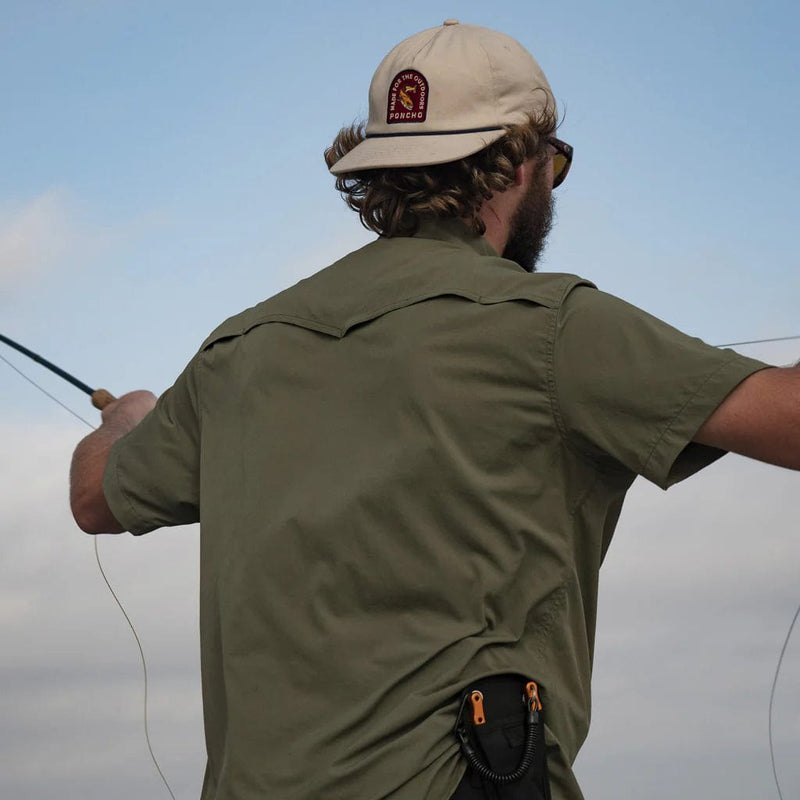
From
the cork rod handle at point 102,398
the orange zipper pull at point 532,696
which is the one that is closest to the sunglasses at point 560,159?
the orange zipper pull at point 532,696

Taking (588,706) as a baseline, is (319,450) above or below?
above

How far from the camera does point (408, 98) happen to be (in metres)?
3.01

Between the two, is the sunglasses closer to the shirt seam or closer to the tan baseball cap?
the tan baseball cap

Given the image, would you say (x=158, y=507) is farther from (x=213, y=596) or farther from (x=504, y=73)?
(x=504, y=73)

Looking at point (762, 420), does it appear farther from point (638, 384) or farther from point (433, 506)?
point (433, 506)

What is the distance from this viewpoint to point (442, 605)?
256 cm

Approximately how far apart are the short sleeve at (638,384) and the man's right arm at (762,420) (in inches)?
0.8

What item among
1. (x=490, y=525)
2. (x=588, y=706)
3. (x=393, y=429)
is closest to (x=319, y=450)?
(x=393, y=429)

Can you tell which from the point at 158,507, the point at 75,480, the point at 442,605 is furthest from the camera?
the point at 75,480

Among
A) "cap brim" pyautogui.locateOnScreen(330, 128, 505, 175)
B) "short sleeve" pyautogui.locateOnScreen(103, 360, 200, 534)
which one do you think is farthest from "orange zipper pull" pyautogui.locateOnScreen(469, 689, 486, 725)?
"cap brim" pyautogui.locateOnScreen(330, 128, 505, 175)

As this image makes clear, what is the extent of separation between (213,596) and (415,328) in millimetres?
696

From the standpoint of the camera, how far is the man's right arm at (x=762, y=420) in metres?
2.39

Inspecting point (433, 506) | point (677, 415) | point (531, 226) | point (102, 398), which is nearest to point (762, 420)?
point (677, 415)

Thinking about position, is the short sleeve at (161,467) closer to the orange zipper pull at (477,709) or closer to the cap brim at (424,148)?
the cap brim at (424,148)
